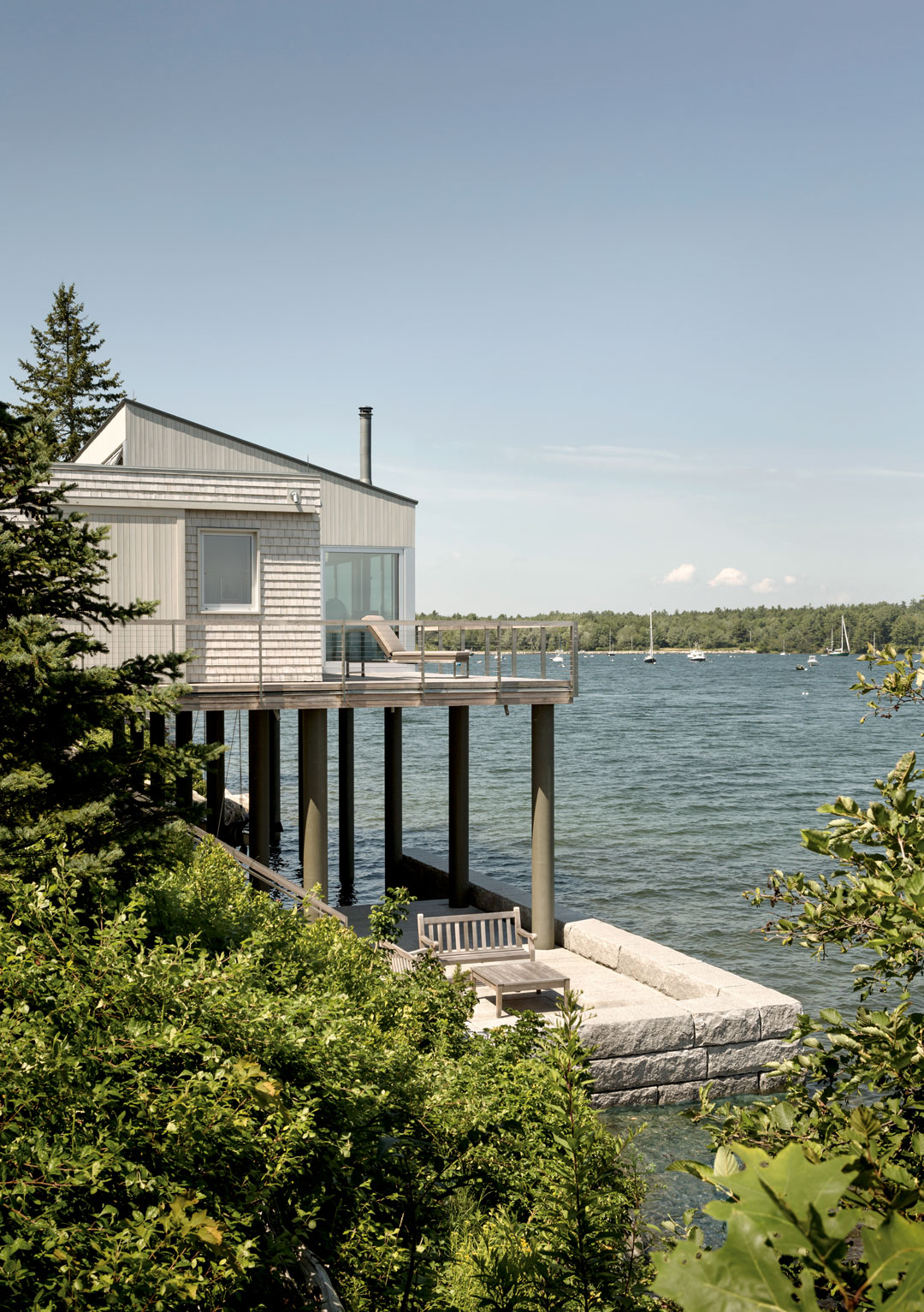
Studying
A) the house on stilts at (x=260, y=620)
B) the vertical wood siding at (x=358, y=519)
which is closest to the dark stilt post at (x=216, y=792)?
the house on stilts at (x=260, y=620)

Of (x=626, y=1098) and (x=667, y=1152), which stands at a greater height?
(x=626, y=1098)

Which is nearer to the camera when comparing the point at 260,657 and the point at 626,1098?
the point at 626,1098

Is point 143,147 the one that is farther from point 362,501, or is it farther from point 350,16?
point 362,501

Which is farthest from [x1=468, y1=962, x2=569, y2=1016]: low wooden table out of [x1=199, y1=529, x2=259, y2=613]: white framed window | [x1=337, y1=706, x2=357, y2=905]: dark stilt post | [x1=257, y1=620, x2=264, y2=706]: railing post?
[x1=337, y1=706, x2=357, y2=905]: dark stilt post

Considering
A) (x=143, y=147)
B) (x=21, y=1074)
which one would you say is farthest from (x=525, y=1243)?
(x=143, y=147)

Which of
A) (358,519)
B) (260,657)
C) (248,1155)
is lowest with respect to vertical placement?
(248,1155)

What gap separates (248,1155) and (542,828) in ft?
34.5

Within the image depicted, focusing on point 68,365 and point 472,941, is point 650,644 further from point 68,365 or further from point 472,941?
point 472,941

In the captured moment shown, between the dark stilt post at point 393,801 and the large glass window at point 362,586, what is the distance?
5.34 ft

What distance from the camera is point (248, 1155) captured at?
366cm

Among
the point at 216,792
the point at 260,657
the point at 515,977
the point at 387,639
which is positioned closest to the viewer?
the point at 515,977

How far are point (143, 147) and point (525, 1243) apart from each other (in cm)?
1801

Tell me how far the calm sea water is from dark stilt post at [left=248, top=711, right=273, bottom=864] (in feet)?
10.4

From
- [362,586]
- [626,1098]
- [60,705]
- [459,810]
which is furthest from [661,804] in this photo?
[60,705]
